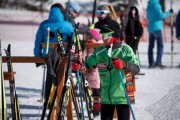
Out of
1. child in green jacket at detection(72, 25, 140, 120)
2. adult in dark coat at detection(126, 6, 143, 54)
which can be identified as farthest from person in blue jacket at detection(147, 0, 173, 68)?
child in green jacket at detection(72, 25, 140, 120)

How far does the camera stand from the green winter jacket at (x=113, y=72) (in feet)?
18.7

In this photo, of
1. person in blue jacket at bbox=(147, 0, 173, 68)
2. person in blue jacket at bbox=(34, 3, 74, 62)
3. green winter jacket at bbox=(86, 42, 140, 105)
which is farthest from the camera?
person in blue jacket at bbox=(147, 0, 173, 68)

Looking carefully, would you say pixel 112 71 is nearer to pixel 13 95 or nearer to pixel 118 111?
pixel 118 111

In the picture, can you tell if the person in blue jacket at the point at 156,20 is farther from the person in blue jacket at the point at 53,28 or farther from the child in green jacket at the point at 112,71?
the child in green jacket at the point at 112,71

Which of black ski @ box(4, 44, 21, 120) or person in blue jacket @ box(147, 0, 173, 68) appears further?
person in blue jacket @ box(147, 0, 173, 68)

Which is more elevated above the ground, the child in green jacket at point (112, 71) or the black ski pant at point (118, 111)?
the child in green jacket at point (112, 71)

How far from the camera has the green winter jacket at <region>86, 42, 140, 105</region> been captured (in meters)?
5.71

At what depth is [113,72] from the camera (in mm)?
5809

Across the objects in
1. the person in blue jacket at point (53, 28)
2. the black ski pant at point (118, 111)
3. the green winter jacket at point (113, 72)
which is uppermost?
the person in blue jacket at point (53, 28)

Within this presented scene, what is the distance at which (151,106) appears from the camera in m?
8.87

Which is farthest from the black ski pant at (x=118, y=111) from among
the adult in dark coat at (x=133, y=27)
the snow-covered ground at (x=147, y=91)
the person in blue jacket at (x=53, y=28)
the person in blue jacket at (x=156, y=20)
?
the person in blue jacket at (x=156, y=20)

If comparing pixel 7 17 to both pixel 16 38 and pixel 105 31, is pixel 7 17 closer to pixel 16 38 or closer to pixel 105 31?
pixel 16 38

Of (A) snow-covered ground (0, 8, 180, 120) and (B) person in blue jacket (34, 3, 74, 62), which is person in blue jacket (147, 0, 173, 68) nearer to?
(A) snow-covered ground (0, 8, 180, 120)

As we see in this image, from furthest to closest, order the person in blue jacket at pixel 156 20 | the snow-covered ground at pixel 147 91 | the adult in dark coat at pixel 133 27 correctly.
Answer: the person in blue jacket at pixel 156 20 → the adult in dark coat at pixel 133 27 → the snow-covered ground at pixel 147 91
